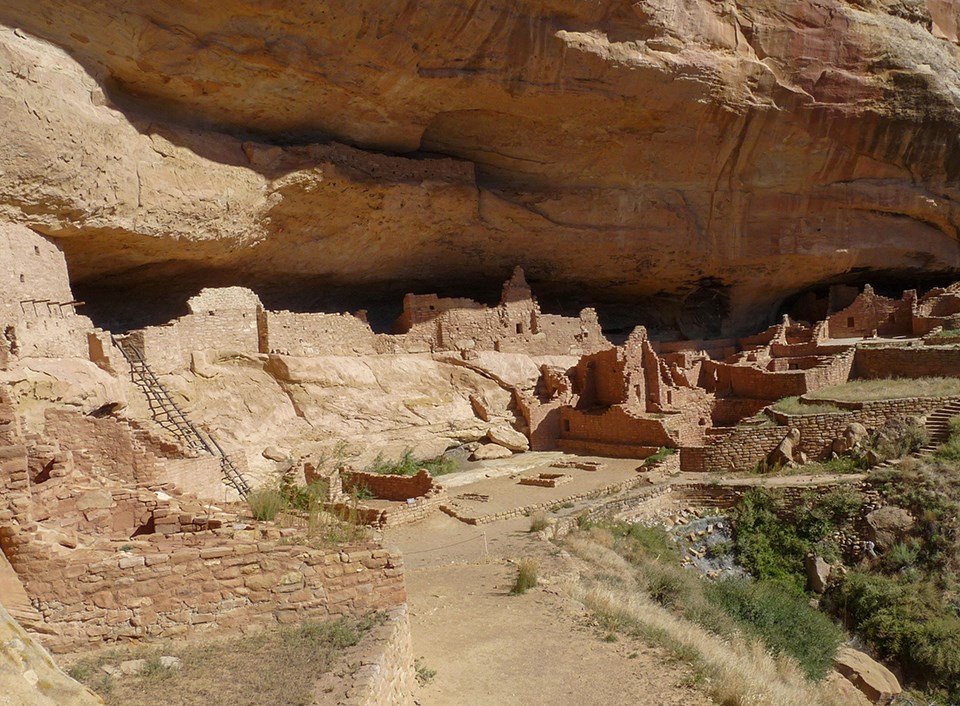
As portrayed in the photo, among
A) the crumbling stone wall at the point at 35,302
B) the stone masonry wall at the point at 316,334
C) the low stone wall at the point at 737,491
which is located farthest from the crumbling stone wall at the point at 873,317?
the crumbling stone wall at the point at 35,302

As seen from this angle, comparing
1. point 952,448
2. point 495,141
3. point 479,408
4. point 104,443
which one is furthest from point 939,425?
point 104,443

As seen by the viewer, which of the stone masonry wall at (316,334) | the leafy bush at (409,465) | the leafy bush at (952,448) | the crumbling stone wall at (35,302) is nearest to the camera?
the crumbling stone wall at (35,302)

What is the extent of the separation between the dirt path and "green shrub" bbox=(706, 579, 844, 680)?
3022 millimetres

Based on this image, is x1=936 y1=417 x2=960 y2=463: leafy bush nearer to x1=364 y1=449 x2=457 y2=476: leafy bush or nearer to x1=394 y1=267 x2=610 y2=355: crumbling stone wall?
x1=364 y1=449 x2=457 y2=476: leafy bush

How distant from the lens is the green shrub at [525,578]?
8317 millimetres

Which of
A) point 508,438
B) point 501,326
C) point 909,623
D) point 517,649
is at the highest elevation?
point 501,326

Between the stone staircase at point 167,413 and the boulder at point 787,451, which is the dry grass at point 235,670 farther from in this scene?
the boulder at point 787,451

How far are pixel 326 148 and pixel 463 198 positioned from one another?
4.03 metres

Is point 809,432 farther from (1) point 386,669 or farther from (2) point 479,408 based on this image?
(1) point 386,669

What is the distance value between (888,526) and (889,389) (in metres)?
5.56

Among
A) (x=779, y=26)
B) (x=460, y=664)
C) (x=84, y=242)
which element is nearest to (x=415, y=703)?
(x=460, y=664)

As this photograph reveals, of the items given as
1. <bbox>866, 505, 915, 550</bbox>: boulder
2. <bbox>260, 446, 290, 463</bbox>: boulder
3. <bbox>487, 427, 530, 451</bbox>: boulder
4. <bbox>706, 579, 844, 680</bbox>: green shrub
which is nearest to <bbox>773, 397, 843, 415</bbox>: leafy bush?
<bbox>866, 505, 915, 550</bbox>: boulder

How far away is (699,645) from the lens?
25.0 ft

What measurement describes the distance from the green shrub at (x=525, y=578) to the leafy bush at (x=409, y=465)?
5.89 meters
